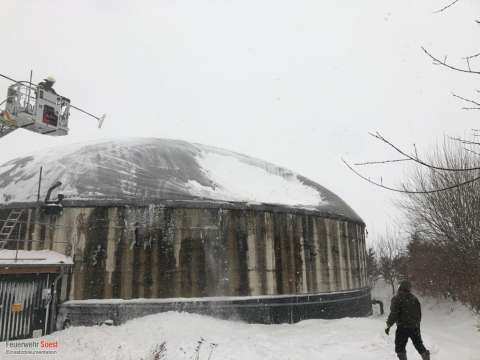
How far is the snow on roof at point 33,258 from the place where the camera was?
10.1m

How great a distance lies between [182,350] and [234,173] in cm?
766

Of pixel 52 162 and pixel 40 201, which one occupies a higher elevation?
pixel 52 162

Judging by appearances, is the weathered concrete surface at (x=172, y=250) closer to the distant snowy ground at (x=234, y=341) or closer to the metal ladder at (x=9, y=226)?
the metal ladder at (x=9, y=226)

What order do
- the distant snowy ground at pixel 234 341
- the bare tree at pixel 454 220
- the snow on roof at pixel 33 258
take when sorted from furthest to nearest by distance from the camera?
the bare tree at pixel 454 220, the snow on roof at pixel 33 258, the distant snowy ground at pixel 234 341

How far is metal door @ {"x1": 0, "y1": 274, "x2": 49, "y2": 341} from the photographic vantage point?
393 inches

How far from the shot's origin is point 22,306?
10.4 metres

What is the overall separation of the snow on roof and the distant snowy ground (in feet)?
6.24

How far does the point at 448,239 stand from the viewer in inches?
787

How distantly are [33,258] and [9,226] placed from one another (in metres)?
1.83

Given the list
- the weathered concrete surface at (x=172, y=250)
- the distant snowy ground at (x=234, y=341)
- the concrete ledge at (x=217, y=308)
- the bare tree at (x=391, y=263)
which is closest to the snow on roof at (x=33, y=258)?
the weathered concrete surface at (x=172, y=250)

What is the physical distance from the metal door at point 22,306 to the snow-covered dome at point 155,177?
2612mm

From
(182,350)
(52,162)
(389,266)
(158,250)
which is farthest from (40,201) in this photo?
(389,266)

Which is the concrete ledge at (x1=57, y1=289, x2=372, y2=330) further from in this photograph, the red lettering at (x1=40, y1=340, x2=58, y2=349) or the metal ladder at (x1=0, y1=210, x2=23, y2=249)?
the metal ladder at (x1=0, y1=210, x2=23, y2=249)

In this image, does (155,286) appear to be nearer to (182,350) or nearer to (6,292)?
(182,350)
